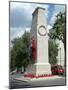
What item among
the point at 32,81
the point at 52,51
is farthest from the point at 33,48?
the point at 32,81

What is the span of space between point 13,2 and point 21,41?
1.69 feet

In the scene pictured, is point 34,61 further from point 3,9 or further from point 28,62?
point 3,9

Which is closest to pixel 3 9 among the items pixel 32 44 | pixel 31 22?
pixel 31 22

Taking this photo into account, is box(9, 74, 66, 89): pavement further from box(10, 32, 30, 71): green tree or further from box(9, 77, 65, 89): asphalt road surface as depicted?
box(10, 32, 30, 71): green tree

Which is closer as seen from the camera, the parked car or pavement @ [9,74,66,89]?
pavement @ [9,74,66,89]

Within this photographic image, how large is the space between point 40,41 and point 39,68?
0.36 m

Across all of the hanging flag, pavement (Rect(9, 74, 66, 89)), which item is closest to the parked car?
pavement (Rect(9, 74, 66, 89))

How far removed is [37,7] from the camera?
301 centimetres

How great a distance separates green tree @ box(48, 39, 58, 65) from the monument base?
0.26ft

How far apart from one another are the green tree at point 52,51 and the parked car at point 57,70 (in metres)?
0.06

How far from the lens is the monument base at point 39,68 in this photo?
9.75ft

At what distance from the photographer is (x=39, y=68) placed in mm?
3006

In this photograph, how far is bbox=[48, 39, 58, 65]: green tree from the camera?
3.03 meters

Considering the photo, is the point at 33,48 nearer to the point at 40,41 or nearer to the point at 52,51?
the point at 40,41
